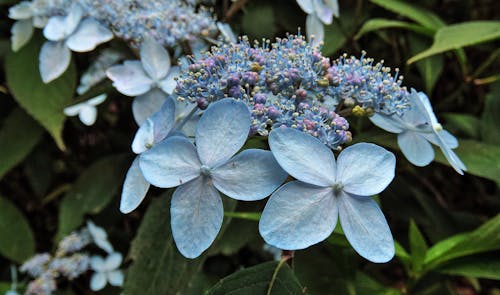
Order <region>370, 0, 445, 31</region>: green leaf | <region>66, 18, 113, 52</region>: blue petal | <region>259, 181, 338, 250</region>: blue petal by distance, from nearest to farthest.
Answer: <region>259, 181, 338, 250</region>: blue petal < <region>66, 18, 113, 52</region>: blue petal < <region>370, 0, 445, 31</region>: green leaf

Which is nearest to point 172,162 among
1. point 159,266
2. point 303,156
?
point 303,156

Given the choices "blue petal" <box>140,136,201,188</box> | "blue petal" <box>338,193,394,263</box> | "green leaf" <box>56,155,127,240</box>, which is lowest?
"green leaf" <box>56,155,127,240</box>

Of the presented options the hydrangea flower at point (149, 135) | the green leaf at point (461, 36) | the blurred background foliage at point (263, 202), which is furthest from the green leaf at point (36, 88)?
the green leaf at point (461, 36)

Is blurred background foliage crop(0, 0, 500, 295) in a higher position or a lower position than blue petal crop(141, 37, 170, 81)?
lower

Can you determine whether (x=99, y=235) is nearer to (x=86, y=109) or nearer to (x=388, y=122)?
(x=86, y=109)

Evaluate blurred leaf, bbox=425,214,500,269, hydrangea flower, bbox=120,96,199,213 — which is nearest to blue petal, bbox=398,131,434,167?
blurred leaf, bbox=425,214,500,269

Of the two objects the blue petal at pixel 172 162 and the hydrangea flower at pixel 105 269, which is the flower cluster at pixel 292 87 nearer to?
the blue petal at pixel 172 162

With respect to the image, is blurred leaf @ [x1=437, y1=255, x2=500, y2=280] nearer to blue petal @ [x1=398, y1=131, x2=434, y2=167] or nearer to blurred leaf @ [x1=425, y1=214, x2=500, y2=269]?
blurred leaf @ [x1=425, y1=214, x2=500, y2=269]
